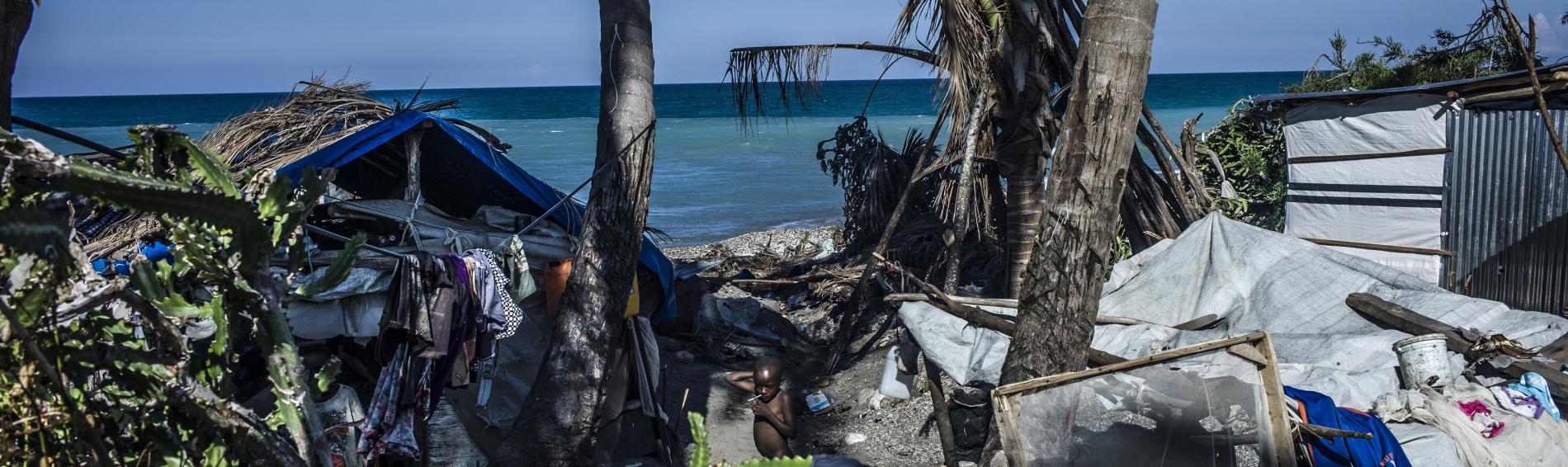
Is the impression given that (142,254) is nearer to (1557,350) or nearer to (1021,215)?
(1021,215)

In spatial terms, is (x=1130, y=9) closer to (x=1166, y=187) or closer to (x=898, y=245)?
(x=1166, y=187)

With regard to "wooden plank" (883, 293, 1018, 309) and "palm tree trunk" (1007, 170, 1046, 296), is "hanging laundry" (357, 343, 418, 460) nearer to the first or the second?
"wooden plank" (883, 293, 1018, 309)

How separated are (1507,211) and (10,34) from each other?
932cm

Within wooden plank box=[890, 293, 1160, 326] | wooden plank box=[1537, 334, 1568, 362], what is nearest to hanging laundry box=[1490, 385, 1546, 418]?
wooden plank box=[1537, 334, 1568, 362]

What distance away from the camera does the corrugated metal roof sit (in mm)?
7051

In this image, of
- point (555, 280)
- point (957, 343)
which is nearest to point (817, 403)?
point (957, 343)

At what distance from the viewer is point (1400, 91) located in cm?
771

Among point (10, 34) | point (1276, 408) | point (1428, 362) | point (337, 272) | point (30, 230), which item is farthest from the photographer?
point (1428, 362)

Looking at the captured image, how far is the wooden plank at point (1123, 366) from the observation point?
378 centimetres

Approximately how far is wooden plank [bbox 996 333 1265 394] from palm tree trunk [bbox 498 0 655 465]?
3.08m

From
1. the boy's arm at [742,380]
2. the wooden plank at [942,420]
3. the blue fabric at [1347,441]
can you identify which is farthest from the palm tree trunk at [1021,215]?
the blue fabric at [1347,441]

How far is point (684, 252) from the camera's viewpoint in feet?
52.2

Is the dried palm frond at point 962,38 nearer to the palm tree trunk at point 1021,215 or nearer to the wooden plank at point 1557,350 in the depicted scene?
the palm tree trunk at point 1021,215

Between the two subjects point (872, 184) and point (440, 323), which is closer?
point (440, 323)
